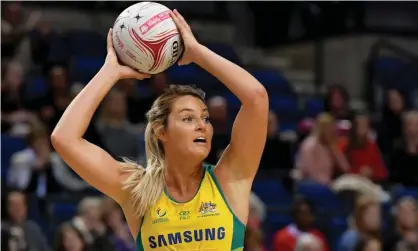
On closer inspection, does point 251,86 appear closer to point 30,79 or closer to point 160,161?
point 160,161

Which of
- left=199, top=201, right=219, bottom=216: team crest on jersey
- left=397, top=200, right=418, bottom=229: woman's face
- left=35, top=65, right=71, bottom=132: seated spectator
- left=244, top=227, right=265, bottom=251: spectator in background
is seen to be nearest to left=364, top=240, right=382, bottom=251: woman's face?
left=397, top=200, right=418, bottom=229: woman's face

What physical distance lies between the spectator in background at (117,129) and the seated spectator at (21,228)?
137cm

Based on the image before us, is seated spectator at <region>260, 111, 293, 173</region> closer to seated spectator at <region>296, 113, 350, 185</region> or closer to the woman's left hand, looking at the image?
seated spectator at <region>296, 113, 350, 185</region>

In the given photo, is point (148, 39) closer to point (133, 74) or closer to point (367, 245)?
point (133, 74)

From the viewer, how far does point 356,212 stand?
8.41 metres

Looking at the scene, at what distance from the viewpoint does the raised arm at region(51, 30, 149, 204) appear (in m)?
3.75

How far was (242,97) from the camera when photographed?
3734 millimetres

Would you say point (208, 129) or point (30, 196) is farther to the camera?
point (30, 196)

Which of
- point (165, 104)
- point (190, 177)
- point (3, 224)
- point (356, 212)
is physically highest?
point (165, 104)

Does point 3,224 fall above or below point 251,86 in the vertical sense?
below

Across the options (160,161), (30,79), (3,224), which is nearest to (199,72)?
(30,79)

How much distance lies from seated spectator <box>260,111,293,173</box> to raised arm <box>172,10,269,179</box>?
220 inches

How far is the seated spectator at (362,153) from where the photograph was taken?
9.66 metres

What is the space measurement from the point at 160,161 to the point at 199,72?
6.96 metres
